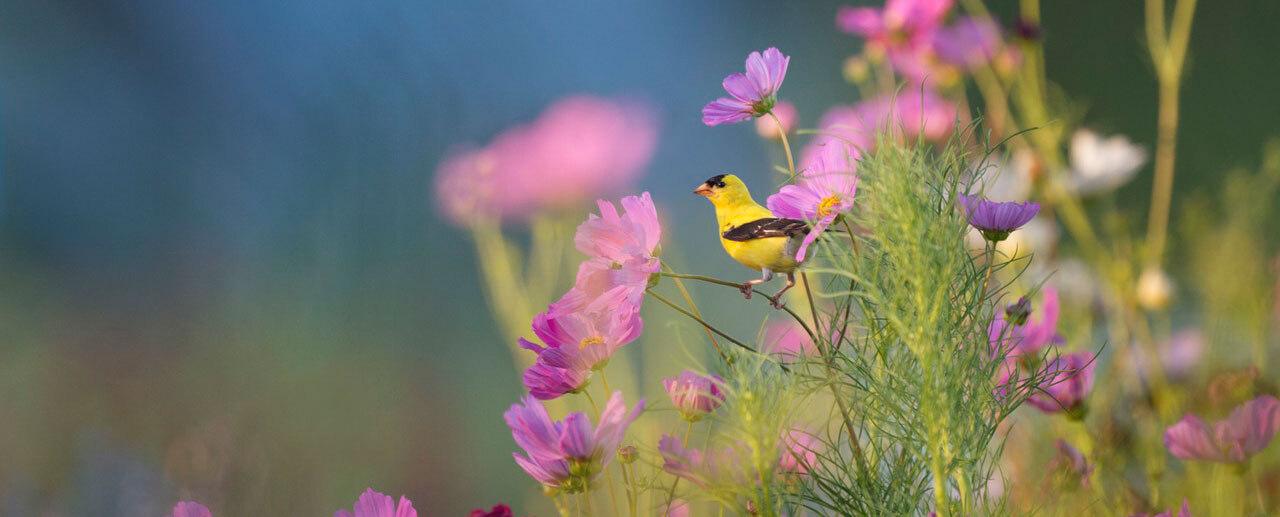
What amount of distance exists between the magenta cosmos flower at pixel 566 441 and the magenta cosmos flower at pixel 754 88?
10 cm

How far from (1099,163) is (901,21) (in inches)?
8.4

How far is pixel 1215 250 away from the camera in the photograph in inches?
27.5

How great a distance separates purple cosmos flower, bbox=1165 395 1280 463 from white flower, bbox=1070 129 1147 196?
366 millimetres

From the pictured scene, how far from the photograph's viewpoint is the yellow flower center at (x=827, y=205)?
0.91 feet

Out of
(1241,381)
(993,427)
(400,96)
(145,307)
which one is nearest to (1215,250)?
(1241,381)

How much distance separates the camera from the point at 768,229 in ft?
0.94

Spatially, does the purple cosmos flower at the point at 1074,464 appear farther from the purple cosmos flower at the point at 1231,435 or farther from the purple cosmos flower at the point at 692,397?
the purple cosmos flower at the point at 692,397

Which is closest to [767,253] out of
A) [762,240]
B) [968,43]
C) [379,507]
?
[762,240]

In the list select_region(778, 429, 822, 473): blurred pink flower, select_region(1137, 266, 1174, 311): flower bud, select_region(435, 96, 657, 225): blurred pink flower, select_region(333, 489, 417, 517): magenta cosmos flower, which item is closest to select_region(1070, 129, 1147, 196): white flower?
select_region(1137, 266, 1174, 311): flower bud

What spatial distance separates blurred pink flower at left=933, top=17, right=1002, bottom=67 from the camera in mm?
712

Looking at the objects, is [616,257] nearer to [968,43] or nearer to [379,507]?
[379,507]

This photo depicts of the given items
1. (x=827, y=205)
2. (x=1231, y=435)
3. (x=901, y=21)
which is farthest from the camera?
(x=901, y=21)

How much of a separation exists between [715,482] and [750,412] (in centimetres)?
3

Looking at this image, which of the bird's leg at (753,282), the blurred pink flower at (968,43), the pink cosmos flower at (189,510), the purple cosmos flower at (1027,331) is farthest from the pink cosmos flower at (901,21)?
the pink cosmos flower at (189,510)
